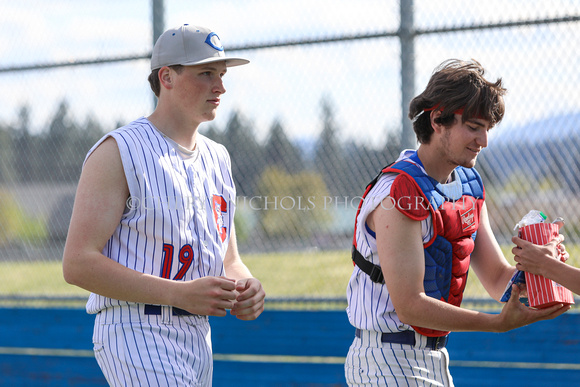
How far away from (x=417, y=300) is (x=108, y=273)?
969mm

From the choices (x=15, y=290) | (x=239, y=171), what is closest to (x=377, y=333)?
(x=239, y=171)

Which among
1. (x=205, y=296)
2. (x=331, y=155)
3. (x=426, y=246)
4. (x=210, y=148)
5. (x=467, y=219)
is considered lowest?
(x=205, y=296)

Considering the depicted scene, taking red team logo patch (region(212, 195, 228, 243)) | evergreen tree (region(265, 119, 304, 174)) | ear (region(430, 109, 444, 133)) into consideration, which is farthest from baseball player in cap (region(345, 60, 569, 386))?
evergreen tree (region(265, 119, 304, 174))

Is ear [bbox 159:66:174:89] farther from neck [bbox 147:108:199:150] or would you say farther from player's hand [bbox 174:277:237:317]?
player's hand [bbox 174:277:237:317]

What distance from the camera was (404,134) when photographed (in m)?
3.72

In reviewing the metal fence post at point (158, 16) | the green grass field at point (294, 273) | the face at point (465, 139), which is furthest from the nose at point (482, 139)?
the metal fence post at point (158, 16)

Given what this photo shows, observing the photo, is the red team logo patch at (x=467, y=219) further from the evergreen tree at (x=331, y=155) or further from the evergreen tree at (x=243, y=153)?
the evergreen tree at (x=243, y=153)

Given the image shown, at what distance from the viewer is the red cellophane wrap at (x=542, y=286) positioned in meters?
1.88

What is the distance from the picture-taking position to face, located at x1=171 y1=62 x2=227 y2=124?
2131 mm

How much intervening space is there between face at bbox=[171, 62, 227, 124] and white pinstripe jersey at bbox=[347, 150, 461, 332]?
0.66 metres

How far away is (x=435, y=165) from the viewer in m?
2.13

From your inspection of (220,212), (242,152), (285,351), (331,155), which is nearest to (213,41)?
(220,212)

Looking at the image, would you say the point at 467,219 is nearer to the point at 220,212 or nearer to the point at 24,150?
the point at 220,212

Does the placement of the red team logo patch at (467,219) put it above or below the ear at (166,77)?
below
